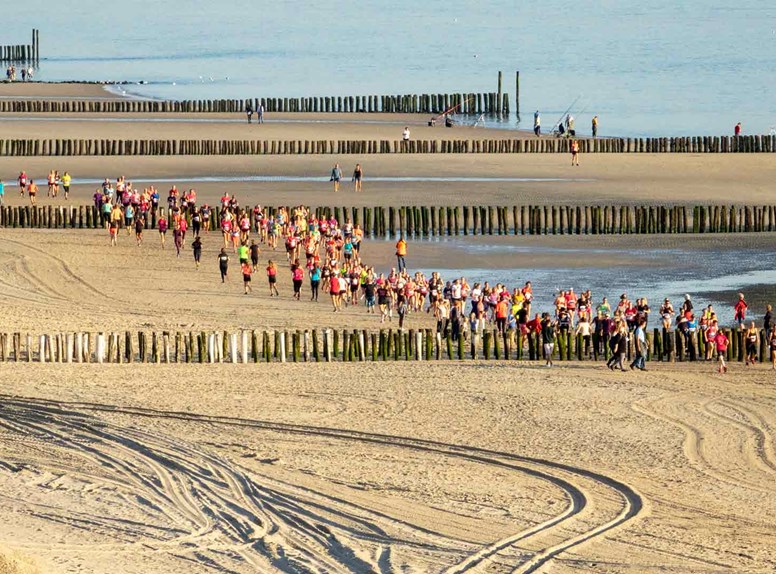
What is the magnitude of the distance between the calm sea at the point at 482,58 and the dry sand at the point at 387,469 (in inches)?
2088

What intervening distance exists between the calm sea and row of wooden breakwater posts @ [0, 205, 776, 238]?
28.5 m

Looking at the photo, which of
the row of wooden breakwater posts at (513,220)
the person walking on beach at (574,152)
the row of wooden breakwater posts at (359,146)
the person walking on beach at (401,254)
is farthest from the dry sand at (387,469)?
the row of wooden breakwater posts at (359,146)

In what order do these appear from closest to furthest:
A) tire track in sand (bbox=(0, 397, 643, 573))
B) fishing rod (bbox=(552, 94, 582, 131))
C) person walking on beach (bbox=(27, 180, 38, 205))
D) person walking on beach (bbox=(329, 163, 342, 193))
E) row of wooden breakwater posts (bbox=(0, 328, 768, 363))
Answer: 1. tire track in sand (bbox=(0, 397, 643, 573))
2. row of wooden breakwater posts (bbox=(0, 328, 768, 363))
3. person walking on beach (bbox=(27, 180, 38, 205))
4. person walking on beach (bbox=(329, 163, 342, 193))
5. fishing rod (bbox=(552, 94, 582, 131))

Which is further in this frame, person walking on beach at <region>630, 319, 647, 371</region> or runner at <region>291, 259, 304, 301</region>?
runner at <region>291, 259, 304, 301</region>

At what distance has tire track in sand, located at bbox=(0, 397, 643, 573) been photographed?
2006cm

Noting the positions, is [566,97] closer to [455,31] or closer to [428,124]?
[428,124]

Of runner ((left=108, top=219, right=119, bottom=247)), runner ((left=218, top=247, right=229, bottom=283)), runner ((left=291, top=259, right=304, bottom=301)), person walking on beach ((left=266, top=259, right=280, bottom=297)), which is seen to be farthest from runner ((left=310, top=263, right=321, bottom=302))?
runner ((left=108, top=219, right=119, bottom=247))

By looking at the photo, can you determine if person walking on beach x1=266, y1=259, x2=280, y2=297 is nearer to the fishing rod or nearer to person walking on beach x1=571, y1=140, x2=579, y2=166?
person walking on beach x1=571, y1=140, x2=579, y2=166

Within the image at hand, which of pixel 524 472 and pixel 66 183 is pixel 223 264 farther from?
pixel 524 472

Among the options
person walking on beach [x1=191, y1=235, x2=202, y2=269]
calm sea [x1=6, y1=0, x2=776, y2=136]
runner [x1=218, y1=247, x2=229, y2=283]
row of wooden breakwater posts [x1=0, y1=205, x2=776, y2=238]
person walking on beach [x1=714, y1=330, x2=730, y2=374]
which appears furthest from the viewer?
calm sea [x1=6, y1=0, x2=776, y2=136]

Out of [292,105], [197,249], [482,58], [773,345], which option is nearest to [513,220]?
[197,249]

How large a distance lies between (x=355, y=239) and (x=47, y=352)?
15069 mm

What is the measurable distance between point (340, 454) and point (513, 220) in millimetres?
29717

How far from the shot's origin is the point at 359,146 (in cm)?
7231
